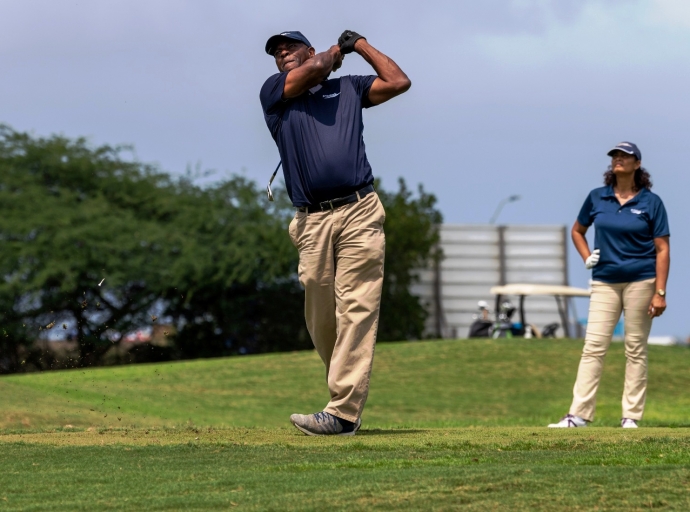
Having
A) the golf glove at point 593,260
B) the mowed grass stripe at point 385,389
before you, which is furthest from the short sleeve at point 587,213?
the mowed grass stripe at point 385,389

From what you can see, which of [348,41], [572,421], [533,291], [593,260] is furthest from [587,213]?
[533,291]

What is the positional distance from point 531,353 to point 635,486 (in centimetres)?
1996

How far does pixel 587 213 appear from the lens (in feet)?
29.5

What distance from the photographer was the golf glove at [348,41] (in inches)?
262

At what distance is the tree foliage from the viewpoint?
30.6 m

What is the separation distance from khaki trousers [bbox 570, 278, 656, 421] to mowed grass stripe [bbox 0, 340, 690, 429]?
16.0ft

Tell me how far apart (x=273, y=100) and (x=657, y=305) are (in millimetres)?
3570

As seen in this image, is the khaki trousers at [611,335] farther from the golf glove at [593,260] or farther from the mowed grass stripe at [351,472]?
the mowed grass stripe at [351,472]

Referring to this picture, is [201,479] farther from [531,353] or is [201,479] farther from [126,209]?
[126,209]

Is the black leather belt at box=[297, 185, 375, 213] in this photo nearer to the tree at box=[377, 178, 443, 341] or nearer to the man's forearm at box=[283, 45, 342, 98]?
the man's forearm at box=[283, 45, 342, 98]

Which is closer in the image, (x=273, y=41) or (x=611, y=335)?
(x=273, y=41)

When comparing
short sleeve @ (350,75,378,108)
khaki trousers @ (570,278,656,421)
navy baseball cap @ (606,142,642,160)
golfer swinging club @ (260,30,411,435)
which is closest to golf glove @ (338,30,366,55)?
golfer swinging club @ (260,30,411,435)

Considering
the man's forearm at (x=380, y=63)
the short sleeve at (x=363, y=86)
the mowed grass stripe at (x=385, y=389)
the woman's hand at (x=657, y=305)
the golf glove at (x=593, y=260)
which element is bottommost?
the mowed grass stripe at (x=385, y=389)

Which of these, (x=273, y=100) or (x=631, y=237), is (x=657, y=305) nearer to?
(x=631, y=237)
